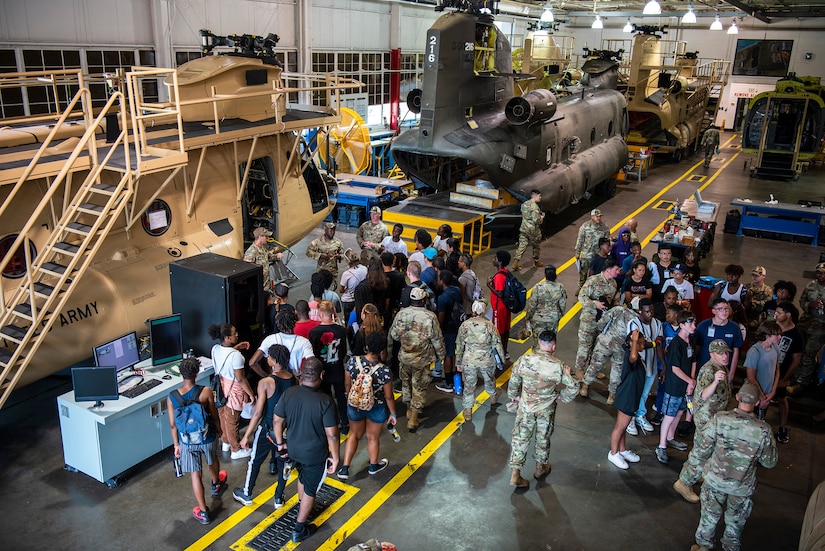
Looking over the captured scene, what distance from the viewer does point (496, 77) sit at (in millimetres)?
15750

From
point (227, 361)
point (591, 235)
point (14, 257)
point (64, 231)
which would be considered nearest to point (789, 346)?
point (591, 235)

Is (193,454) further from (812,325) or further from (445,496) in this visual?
(812,325)

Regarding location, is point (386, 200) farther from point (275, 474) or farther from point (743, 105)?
point (743, 105)

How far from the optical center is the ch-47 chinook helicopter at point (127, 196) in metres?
7.55

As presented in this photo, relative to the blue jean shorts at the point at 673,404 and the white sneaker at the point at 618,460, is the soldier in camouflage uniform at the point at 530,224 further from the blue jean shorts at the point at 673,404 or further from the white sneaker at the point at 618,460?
the white sneaker at the point at 618,460

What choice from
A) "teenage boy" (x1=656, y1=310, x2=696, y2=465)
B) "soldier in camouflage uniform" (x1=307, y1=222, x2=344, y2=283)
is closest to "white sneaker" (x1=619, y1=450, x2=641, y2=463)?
"teenage boy" (x1=656, y1=310, x2=696, y2=465)

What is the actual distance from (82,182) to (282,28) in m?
13.6

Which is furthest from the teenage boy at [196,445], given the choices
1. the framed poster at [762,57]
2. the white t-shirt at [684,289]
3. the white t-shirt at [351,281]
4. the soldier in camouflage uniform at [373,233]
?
the framed poster at [762,57]

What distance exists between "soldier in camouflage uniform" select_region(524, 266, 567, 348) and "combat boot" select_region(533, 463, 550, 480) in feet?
6.36

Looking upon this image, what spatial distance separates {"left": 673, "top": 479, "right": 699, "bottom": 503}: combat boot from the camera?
7.03 metres

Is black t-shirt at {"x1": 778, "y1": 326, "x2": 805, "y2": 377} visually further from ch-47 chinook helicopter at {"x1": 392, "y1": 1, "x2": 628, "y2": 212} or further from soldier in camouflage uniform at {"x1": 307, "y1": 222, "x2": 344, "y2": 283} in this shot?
ch-47 chinook helicopter at {"x1": 392, "y1": 1, "x2": 628, "y2": 212}

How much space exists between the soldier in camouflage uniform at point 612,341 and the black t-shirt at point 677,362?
0.56 meters

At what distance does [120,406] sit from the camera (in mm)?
6762

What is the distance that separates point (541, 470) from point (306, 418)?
2.90 metres
